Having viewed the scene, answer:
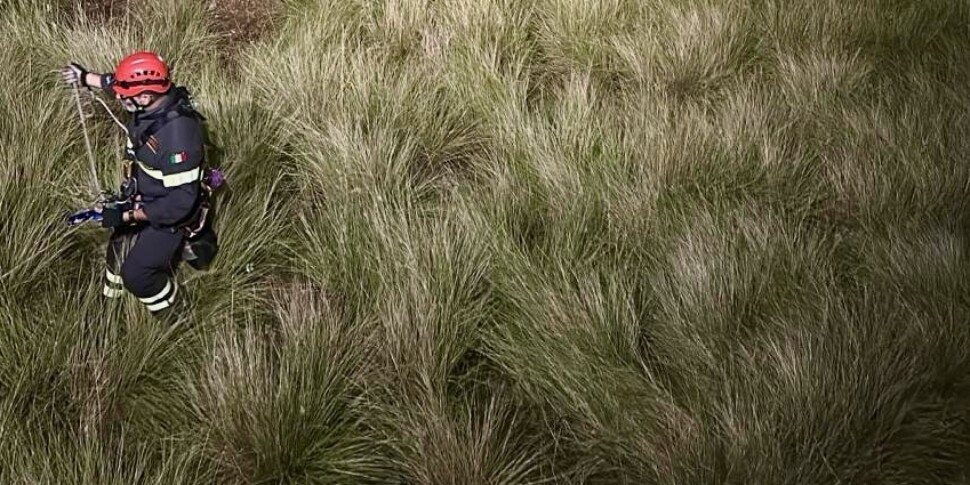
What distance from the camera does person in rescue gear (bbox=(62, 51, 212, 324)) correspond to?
2.58 meters

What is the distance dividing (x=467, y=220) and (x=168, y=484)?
1466 mm

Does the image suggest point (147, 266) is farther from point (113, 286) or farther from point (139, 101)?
point (139, 101)

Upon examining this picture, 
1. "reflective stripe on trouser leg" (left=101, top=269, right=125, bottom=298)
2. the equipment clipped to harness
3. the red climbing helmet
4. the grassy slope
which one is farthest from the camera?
the equipment clipped to harness

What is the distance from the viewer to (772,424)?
7.64 ft

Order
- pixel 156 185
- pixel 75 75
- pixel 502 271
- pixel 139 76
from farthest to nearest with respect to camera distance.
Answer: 1. pixel 502 271
2. pixel 75 75
3. pixel 156 185
4. pixel 139 76

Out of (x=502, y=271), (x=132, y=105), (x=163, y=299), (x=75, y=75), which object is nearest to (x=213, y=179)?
(x=132, y=105)

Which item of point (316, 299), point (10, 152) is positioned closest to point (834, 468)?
point (316, 299)

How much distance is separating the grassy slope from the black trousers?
7 centimetres

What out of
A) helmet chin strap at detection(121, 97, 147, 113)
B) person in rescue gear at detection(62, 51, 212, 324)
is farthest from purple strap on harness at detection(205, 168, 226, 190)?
helmet chin strap at detection(121, 97, 147, 113)

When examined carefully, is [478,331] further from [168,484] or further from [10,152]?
[10,152]

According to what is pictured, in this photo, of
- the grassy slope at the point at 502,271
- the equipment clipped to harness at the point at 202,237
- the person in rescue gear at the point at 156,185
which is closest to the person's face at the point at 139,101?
the person in rescue gear at the point at 156,185

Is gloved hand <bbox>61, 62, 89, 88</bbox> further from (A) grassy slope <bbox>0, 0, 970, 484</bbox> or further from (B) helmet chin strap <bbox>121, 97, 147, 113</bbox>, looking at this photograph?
(A) grassy slope <bbox>0, 0, 970, 484</bbox>

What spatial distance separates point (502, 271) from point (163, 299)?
121 centimetres

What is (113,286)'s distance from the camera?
271cm
